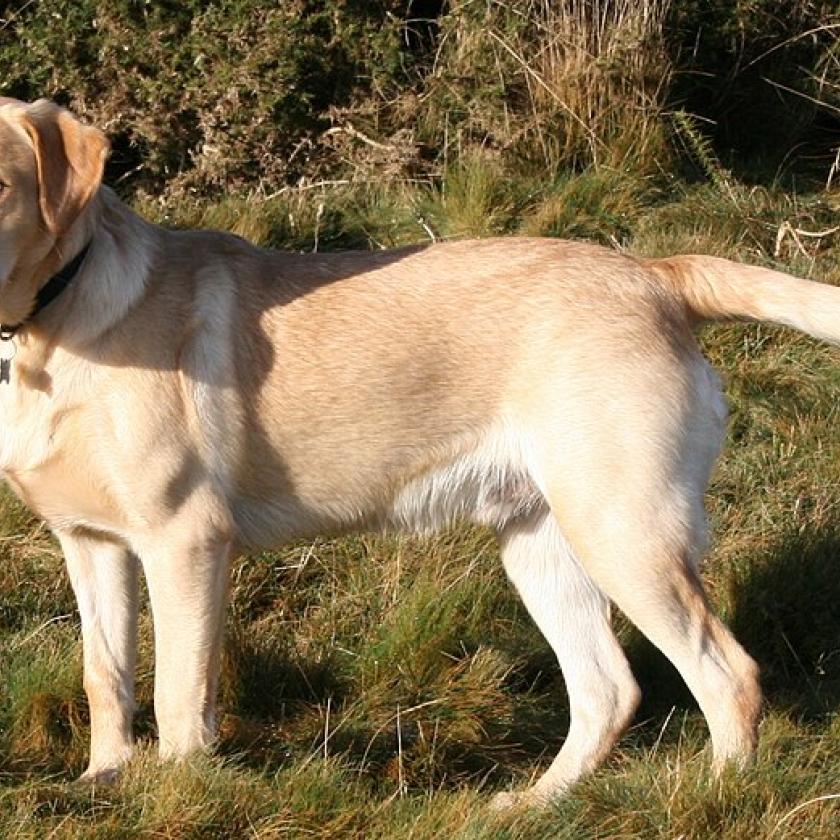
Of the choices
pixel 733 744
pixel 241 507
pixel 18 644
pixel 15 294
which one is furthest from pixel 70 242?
pixel 733 744

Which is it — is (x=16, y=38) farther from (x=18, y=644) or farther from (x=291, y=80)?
(x=18, y=644)

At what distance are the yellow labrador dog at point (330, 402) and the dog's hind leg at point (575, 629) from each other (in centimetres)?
9

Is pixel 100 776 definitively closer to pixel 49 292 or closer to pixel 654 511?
pixel 49 292

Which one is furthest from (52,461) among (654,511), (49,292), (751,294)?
(751,294)

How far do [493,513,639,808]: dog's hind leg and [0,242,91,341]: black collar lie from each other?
145 cm

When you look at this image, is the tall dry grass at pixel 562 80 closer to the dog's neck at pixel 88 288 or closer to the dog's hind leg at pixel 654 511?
the dog's hind leg at pixel 654 511

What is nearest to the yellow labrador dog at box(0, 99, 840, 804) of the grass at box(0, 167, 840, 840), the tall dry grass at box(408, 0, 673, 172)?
the grass at box(0, 167, 840, 840)

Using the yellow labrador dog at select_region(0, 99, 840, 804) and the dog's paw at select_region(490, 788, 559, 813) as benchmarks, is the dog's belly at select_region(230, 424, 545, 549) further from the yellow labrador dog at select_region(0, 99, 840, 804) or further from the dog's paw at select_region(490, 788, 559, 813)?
the dog's paw at select_region(490, 788, 559, 813)

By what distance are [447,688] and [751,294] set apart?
1448mm

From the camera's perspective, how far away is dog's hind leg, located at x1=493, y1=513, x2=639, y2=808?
4141mm

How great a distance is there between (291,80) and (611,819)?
173 inches

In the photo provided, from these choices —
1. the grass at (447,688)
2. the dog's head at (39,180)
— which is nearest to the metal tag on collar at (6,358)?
the dog's head at (39,180)

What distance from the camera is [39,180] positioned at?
3510mm

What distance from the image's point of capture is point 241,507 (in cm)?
388
